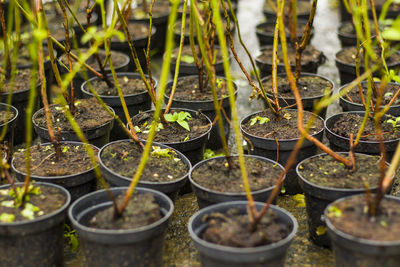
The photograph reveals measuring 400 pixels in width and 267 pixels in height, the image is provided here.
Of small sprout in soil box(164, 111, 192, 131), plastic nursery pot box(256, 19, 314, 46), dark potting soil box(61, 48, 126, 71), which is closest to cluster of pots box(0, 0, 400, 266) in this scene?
small sprout in soil box(164, 111, 192, 131)

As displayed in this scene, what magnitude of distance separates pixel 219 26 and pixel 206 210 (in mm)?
800

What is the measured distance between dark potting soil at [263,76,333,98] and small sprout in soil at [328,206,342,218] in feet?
5.10

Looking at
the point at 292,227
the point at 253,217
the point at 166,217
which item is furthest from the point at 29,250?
the point at 292,227

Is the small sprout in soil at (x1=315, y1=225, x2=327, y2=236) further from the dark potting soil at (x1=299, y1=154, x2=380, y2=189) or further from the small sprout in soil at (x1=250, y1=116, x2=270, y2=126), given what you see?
the small sprout in soil at (x1=250, y1=116, x2=270, y2=126)

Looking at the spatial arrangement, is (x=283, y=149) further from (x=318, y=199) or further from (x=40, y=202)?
(x=40, y=202)

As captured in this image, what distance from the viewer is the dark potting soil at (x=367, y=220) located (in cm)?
208

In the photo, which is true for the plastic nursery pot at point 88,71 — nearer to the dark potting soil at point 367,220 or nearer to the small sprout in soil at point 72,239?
the small sprout in soil at point 72,239

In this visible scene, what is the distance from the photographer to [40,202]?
244cm

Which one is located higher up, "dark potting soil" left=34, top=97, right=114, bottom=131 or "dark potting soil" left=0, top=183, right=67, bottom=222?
"dark potting soil" left=34, top=97, right=114, bottom=131

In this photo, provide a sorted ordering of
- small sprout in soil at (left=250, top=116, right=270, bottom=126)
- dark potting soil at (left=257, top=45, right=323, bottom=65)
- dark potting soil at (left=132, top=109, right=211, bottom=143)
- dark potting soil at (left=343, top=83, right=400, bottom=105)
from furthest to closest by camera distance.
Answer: dark potting soil at (left=257, top=45, right=323, bottom=65) < dark potting soil at (left=343, top=83, right=400, bottom=105) < small sprout in soil at (left=250, top=116, right=270, bottom=126) < dark potting soil at (left=132, top=109, right=211, bottom=143)

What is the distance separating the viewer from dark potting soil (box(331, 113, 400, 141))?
3.04 meters

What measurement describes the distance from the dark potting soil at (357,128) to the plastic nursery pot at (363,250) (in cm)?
98

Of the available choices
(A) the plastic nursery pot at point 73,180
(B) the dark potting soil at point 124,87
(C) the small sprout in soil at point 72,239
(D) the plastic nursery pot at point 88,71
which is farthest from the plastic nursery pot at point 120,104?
(C) the small sprout in soil at point 72,239

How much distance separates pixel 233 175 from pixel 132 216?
0.58 meters
